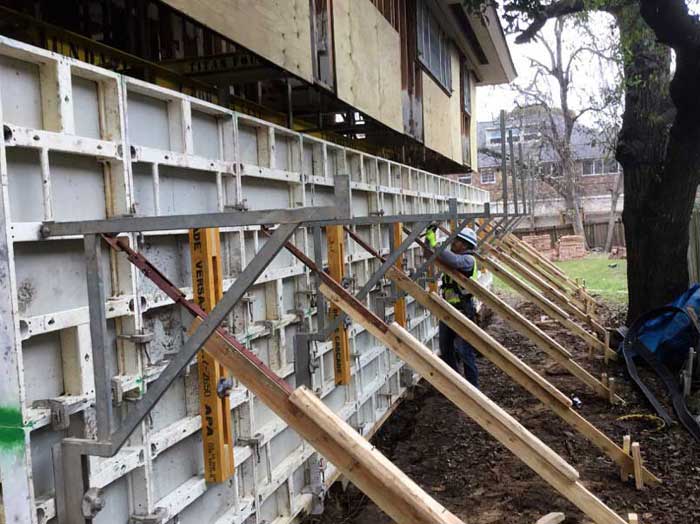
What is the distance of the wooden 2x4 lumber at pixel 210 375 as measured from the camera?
3.51m

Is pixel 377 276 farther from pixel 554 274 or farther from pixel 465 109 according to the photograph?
pixel 465 109

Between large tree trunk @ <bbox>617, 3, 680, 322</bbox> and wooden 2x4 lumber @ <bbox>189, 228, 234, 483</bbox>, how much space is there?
853cm

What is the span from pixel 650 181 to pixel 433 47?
13.3 ft

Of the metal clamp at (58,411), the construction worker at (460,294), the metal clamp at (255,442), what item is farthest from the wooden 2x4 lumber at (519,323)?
the metal clamp at (58,411)

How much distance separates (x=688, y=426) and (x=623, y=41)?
238 inches

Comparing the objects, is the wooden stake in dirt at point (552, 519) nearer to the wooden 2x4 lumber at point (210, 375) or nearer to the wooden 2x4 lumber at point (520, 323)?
the wooden 2x4 lumber at point (210, 375)

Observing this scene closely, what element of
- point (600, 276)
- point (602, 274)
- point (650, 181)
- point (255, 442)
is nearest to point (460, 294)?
point (650, 181)

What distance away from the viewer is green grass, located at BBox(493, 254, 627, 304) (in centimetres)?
1791

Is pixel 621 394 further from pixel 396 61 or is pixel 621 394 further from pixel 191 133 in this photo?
pixel 191 133

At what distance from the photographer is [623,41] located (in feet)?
33.0

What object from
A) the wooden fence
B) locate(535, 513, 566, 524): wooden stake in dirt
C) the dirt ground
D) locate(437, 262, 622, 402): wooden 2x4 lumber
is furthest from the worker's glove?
the wooden fence

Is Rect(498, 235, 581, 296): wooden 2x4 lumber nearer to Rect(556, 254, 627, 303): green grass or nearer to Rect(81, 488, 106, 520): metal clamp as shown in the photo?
Rect(556, 254, 627, 303): green grass

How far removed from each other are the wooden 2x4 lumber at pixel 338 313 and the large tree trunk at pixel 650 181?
654 cm

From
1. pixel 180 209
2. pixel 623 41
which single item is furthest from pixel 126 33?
pixel 623 41
